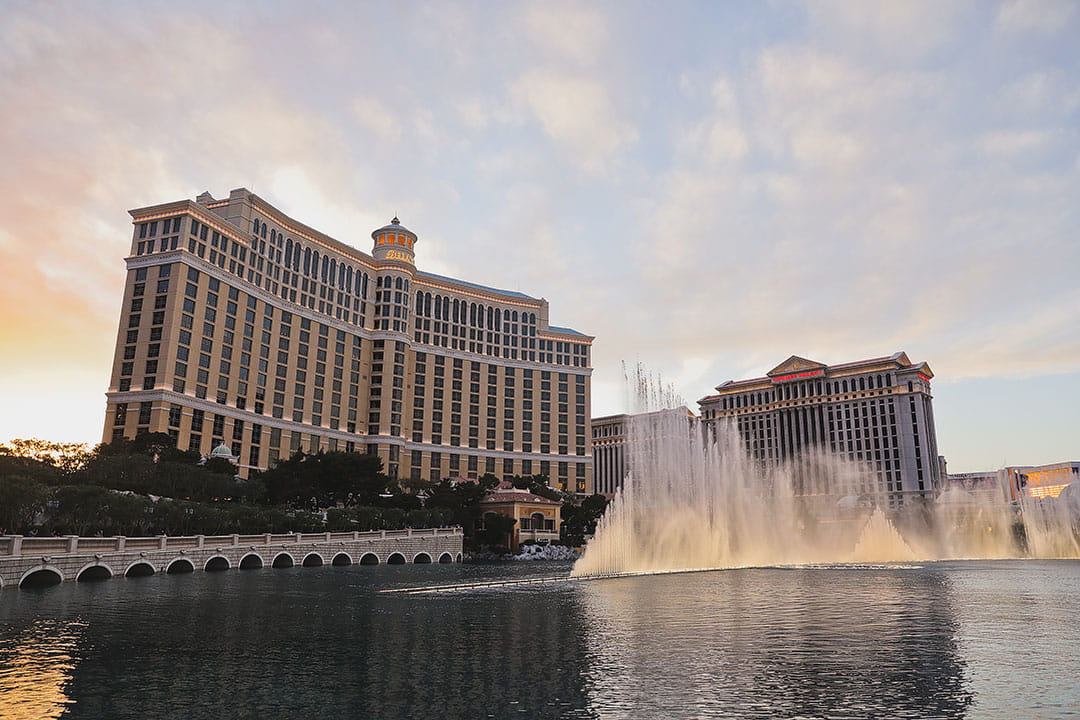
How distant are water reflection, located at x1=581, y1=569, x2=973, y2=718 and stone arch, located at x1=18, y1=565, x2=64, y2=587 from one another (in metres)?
32.1

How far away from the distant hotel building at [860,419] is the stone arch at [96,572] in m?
150

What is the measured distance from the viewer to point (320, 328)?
13750 cm

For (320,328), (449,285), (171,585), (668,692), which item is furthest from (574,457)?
(668,692)

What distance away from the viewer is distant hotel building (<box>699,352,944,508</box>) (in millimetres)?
173250

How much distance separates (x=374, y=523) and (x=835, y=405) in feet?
459

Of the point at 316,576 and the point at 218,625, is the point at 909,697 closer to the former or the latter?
the point at 218,625

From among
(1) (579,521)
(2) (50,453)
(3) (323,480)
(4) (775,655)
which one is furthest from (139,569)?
(1) (579,521)

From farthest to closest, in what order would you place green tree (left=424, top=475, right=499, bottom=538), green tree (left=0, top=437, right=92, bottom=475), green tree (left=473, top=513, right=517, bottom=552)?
green tree (left=473, top=513, right=517, bottom=552)
green tree (left=424, top=475, right=499, bottom=538)
green tree (left=0, top=437, right=92, bottom=475)

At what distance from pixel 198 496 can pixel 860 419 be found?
15617cm

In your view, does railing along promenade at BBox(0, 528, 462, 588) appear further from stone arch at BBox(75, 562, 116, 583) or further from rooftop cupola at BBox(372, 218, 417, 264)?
rooftop cupola at BBox(372, 218, 417, 264)

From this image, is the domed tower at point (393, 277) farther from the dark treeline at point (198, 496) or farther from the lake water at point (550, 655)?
the lake water at point (550, 655)

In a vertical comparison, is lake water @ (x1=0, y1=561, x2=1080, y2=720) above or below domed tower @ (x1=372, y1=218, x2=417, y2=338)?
below

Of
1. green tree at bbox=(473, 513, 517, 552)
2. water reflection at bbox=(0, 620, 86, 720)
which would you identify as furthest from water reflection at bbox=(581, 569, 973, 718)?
green tree at bbox=(473, 513, 517, 552)

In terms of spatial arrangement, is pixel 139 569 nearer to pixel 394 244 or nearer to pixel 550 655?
pixel 550 655
